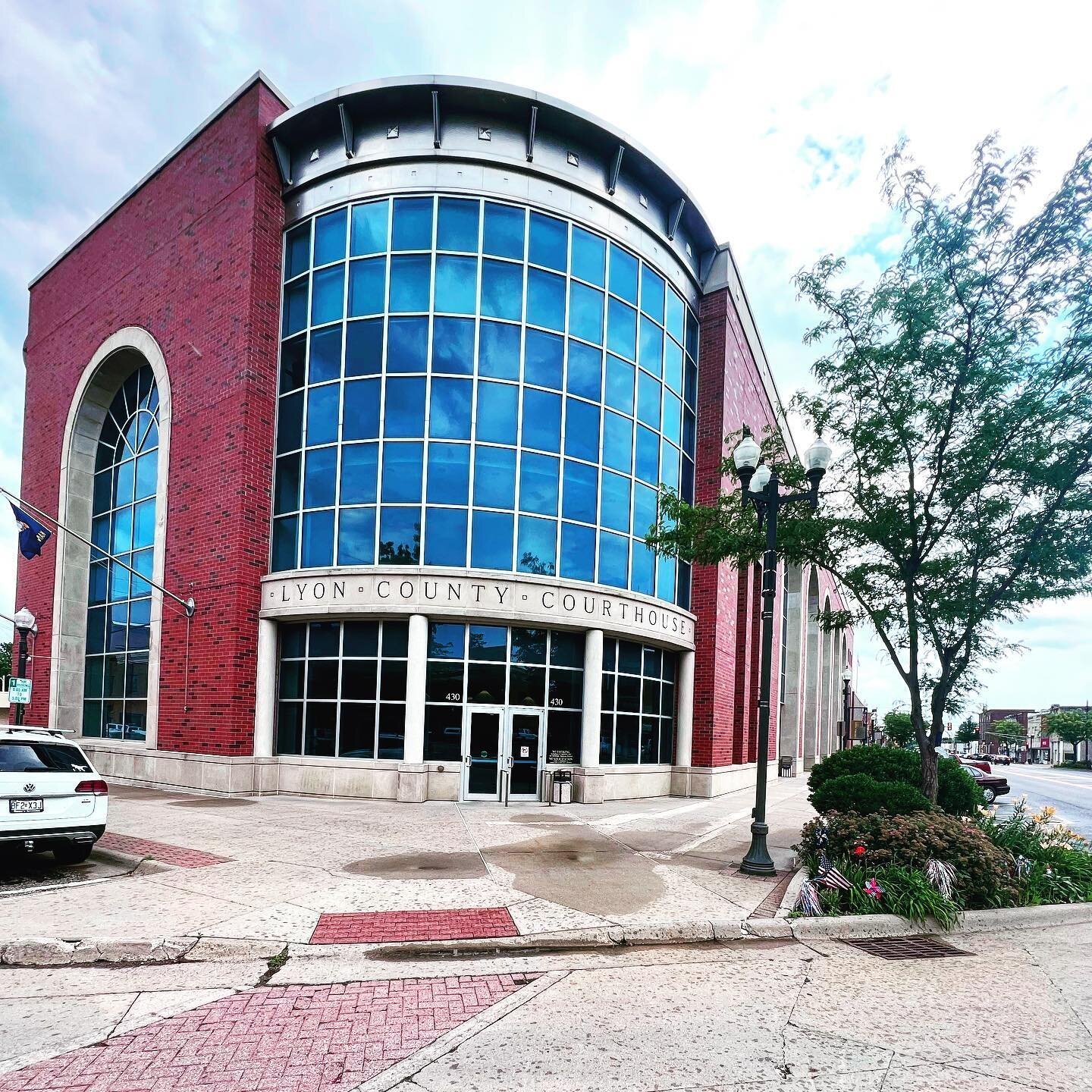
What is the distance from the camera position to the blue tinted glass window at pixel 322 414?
57.8 feet

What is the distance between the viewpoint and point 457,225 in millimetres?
17562

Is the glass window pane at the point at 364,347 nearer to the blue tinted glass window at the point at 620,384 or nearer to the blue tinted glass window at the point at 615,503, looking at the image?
the blue tinted glass window at the point at 620,384

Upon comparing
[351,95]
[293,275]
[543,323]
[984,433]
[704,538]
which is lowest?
[704,538]

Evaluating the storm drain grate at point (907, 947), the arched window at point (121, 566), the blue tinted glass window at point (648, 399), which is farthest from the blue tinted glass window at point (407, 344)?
the storm drain grate at point (907, 947)

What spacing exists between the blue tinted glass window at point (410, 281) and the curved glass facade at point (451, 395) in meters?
0.04

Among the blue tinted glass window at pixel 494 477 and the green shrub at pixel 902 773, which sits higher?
the blue tinted glass window at pixel 494 477

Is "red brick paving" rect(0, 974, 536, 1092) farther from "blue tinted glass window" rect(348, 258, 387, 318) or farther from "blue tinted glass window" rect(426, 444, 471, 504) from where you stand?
"blue tinted glass window" rect(348, 258, 387, 318)

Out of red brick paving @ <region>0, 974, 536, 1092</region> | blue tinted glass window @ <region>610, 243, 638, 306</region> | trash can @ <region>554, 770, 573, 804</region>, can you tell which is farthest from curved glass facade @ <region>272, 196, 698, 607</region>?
red brick paving @ <region>0, 974, 536, 1092</region>

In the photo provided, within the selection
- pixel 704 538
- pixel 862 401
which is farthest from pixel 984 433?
pixel 704 538

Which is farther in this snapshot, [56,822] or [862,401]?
[862,401]

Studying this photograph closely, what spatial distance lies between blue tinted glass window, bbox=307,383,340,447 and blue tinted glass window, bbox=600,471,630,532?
658 centimetres

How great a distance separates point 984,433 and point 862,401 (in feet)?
6.16

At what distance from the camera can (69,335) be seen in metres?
24.3

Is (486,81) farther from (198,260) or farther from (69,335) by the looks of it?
(69,335)
